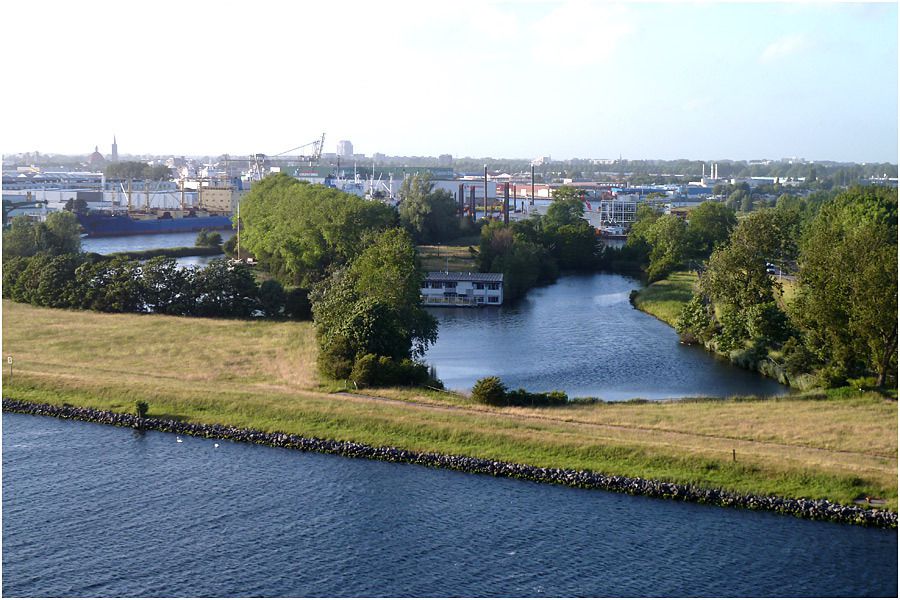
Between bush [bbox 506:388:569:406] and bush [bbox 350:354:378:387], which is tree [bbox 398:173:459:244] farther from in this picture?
bush [bbox 506:388:569:406]

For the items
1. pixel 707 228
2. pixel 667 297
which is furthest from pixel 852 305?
pixel 707 228

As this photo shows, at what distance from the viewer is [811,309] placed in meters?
10.0

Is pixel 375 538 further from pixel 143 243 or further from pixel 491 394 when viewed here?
pixel 143 243

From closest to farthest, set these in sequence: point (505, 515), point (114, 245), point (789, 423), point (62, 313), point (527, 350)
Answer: point (505, 515) → point (789, 423) → point (527, 350) → point (62, 313) → point (114, 245)

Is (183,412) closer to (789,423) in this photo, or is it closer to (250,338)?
Result: (250,338)

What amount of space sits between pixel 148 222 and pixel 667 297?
757 inches

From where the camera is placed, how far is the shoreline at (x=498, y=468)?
22.0 feet

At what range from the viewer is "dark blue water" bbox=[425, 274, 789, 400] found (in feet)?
33.4

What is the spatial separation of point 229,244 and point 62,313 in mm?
9786

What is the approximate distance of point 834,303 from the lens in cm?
977

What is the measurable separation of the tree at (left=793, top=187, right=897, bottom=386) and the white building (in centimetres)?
602

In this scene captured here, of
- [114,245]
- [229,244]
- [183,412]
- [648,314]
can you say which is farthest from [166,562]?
[114,245]

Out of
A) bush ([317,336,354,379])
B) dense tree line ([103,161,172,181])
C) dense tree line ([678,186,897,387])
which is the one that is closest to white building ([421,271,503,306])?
dense tree line ([678,186,897,387])

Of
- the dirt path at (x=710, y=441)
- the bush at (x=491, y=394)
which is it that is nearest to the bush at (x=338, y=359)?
the dirt path at (x=710, y=441)
